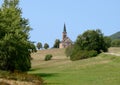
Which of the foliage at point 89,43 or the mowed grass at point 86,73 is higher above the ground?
the foliage at point 89,43

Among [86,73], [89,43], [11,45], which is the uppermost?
[89,43]

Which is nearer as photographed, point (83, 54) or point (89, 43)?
point (83, 54)

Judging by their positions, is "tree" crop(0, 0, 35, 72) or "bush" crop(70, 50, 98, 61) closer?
"tree" crop(0, 0, 35, 72)

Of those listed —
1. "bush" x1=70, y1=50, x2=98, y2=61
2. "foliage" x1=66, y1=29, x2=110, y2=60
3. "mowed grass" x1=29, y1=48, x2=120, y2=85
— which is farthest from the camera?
"foliage" x1=66, y1=29, x2=110, y2=60


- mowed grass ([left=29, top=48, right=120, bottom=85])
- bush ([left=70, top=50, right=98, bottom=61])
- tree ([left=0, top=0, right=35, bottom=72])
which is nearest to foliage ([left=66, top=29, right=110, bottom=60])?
bush ([left=70, top=50, right=98, bottom=61])

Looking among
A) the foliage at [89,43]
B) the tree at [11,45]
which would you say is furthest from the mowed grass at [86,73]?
the foliage at [89,43]

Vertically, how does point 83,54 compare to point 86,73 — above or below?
above

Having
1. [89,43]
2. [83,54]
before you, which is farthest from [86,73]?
[89,43]

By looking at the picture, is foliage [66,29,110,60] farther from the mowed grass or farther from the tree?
the tree

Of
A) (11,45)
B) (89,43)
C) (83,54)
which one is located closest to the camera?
(11,45)

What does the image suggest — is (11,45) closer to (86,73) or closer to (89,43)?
(86,73)

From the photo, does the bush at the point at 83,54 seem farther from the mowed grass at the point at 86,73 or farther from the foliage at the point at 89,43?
the mowed grass at the point at 86,73

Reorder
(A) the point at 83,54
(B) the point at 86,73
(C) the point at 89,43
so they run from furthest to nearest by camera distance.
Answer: (C) the point at 89,43, (A) the point at 83,54, (B) the point at 86,73

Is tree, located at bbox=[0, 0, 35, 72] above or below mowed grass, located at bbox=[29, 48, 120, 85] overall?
above
